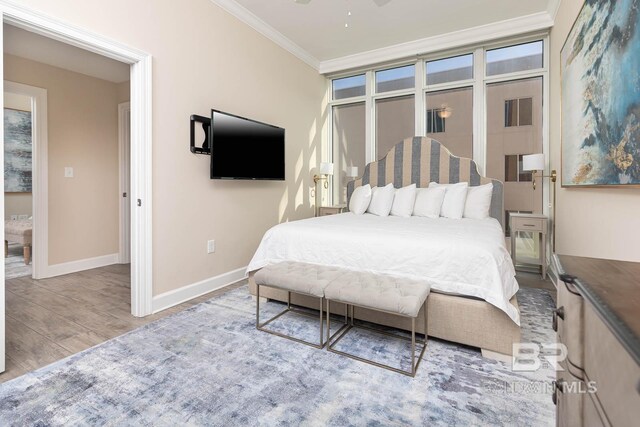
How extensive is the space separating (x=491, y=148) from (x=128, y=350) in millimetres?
4599

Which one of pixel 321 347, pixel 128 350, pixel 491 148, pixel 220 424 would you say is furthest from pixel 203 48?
pixel 491 148

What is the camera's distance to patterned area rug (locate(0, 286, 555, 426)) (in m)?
1.47

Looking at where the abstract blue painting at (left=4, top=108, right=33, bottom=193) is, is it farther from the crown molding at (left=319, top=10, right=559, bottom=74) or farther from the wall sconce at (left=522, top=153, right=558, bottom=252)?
the wall sconce at (left=522, top=153, right=558, bottom=252)

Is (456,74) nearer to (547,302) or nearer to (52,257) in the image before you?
(547,302)

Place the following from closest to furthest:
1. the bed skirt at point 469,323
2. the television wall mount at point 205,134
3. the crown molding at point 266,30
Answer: the bed skirt at point 469,323 → the television wall mount at point 205,134 → the crown molding at point 266,30

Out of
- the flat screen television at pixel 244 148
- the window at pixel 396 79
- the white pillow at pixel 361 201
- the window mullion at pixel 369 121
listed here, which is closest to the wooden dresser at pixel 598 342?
the flat screen television at pixel 244 148

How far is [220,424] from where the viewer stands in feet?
4.68

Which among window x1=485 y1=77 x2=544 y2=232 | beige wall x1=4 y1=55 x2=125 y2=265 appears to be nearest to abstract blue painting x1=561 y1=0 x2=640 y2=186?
window x1=485 y1=77 x2=544 y2=232

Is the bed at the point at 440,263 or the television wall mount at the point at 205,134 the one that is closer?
the bed at the point at 440,263

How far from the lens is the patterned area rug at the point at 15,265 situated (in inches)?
152

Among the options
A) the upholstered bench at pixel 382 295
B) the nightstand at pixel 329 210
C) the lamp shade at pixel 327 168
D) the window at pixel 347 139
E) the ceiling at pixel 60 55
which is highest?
the ceiling at pixel 60 55

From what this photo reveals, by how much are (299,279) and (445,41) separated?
3.92 meters

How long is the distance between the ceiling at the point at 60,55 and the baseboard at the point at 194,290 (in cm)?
277

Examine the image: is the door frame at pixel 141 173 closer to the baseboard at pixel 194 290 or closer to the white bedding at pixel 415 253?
the baseboard at pixel 194 290
